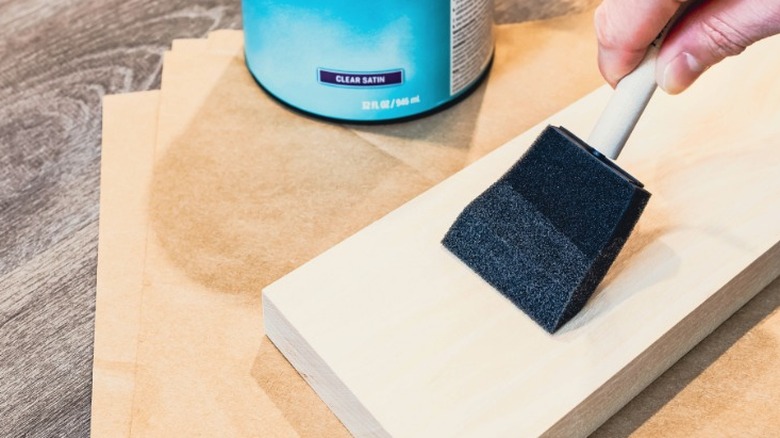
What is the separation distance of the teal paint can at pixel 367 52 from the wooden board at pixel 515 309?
0.40 ft

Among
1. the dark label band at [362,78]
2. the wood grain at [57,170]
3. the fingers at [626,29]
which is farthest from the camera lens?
the dark label band at [362,78]

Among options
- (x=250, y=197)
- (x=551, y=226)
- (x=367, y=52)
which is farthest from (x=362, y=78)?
(x=551, y=226)

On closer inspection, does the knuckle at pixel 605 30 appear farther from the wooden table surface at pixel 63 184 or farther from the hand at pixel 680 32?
the wooden table surface at pixel 63 184

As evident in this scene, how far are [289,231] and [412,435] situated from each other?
0.27 metres

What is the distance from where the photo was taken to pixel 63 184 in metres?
0.88

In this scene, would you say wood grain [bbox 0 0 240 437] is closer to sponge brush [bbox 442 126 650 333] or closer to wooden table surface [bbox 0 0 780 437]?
wooden table surface [bbox 0 0 780 437]

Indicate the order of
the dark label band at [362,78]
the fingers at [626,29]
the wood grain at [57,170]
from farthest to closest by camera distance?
the dark label band at [362,78] → the wood grain at [57,170] → the fingers at [626,29]

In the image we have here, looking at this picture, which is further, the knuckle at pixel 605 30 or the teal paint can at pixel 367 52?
the teal paint can at pixel 367 52

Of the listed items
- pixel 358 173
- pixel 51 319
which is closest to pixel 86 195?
pixel 51 319

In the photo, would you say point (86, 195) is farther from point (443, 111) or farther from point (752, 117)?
point (752, 117)

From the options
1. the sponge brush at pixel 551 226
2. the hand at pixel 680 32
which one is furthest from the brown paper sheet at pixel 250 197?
the hand at pixel 680 32

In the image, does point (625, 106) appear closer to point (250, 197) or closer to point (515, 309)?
point (515, 309)

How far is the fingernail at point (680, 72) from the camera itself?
2.15ft

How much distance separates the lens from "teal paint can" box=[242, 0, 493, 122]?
0.82 metres
